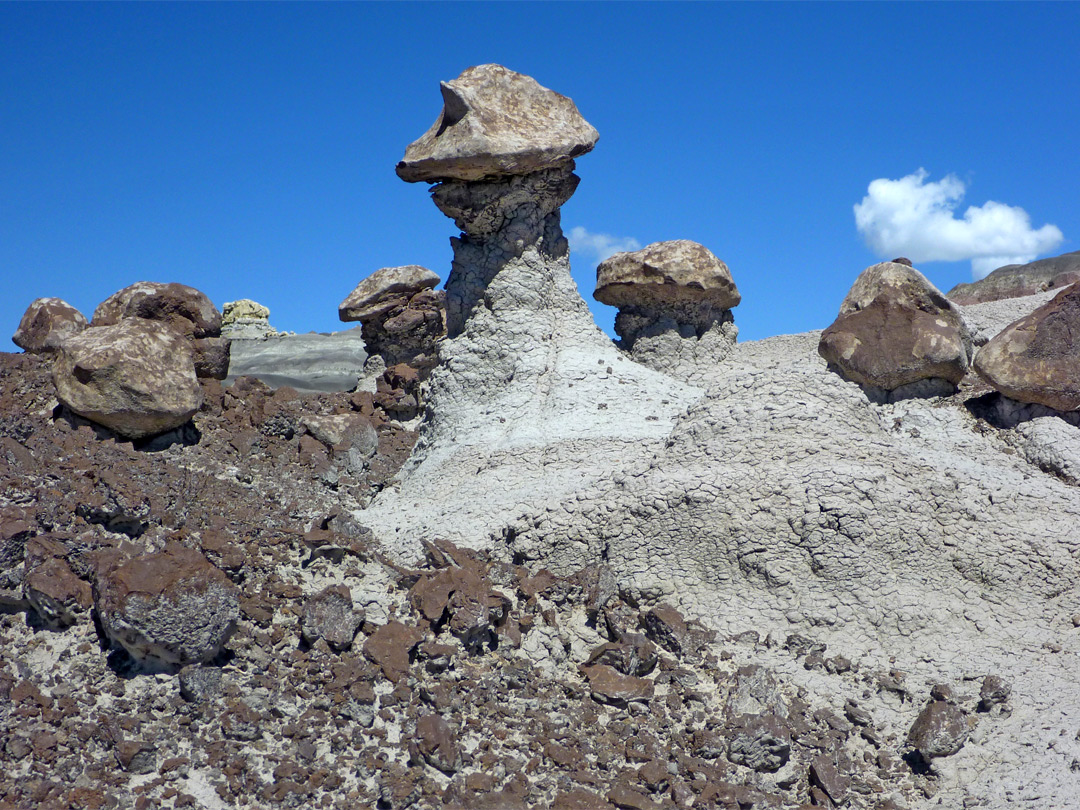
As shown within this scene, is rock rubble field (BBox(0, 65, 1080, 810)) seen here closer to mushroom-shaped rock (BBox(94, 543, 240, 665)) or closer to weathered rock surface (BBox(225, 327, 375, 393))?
mushroom-shaped rock (BBox(94, 543, 240, 665))

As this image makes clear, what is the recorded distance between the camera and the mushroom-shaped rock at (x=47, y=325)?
1088 centimetres

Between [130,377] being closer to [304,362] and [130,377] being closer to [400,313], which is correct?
[400,313]

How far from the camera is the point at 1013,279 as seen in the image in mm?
21016

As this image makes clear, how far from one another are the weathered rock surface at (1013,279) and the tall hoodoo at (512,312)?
13852 mm

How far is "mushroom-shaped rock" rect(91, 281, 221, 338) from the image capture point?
9758 mm

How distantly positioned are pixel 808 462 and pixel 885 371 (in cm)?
175

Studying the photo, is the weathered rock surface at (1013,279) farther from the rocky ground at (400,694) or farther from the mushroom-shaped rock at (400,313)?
the rocky ground at (400,694)

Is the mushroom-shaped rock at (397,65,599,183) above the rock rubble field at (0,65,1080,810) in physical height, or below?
above

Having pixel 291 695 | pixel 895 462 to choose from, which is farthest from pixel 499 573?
pixel 895 462

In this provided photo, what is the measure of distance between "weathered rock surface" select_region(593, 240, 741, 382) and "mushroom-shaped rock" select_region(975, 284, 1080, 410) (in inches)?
123

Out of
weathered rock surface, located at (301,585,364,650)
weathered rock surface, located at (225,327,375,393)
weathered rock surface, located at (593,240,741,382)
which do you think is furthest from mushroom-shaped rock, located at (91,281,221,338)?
weathered rock surface, located at (301,585,364,650)

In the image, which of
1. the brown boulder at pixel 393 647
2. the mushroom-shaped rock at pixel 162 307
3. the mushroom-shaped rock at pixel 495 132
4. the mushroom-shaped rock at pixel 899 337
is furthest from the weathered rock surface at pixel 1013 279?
the brown boulder at pixel 393 647

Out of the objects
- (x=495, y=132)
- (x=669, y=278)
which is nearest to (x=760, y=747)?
(x=495, y=132)

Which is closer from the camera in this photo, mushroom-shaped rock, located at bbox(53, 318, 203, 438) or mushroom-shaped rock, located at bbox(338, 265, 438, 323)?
mushroom-shaped rock, located at bbox(53, 318, 203, 438)
